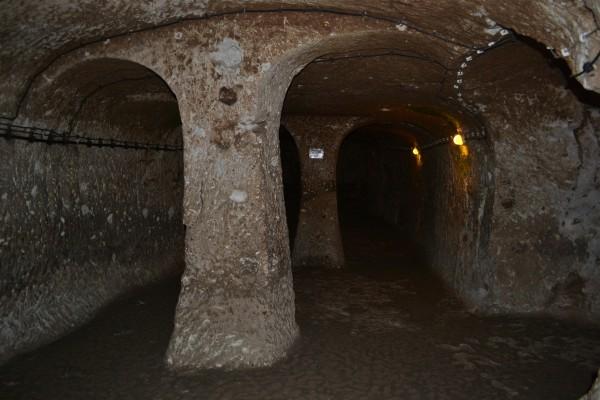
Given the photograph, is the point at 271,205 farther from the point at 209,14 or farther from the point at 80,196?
the point at 80,196

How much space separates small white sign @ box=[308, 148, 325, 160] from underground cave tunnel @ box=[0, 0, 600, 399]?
6.03 feet

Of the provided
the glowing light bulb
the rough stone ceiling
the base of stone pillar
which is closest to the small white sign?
the glowing light bulb

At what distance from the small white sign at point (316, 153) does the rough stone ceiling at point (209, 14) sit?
14.8ft

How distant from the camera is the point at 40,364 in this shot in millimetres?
4047

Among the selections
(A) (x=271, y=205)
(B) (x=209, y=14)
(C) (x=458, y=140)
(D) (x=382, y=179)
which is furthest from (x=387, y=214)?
(B) (x=209, y=14)

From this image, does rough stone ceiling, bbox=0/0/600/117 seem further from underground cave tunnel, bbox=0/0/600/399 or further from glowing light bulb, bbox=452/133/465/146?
glowing light bulb, bbox=452/133/465/146

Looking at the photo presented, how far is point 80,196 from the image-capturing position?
5285 millimetres

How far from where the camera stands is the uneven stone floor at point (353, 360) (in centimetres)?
351

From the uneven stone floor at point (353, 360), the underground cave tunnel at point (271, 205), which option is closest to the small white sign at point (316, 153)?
the underground cave tunnel at point (271, 205)

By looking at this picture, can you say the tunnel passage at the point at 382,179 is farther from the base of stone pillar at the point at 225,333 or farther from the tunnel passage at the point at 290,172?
the base of stone pillar at the point at 225,333

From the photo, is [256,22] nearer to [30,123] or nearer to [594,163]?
[30,123]

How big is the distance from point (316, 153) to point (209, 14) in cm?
459

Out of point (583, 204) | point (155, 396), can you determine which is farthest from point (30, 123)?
point (583, 204)

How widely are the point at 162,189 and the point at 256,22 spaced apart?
4.21m
